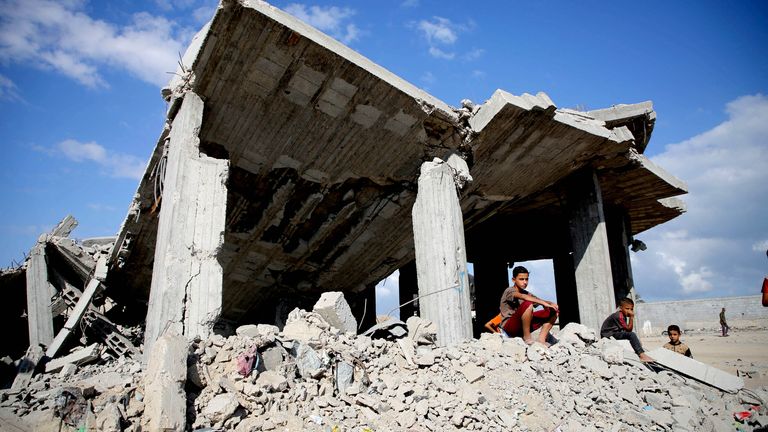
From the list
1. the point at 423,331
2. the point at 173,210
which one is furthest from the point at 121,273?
the point at 423,331

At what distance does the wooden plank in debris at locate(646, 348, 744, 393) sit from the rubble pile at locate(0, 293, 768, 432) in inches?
3.6

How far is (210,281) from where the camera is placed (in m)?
5.43

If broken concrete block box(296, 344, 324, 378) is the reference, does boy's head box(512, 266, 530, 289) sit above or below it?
above

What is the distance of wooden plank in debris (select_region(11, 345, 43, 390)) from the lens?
6336mm

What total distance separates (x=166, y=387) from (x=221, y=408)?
1.37ft

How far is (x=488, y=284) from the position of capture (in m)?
14.5

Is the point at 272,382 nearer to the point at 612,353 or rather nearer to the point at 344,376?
the point at 344,376

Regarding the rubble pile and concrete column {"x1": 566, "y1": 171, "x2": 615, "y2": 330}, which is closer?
the rubble pile

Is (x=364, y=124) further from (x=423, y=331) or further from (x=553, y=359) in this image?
(x=553, y=359)

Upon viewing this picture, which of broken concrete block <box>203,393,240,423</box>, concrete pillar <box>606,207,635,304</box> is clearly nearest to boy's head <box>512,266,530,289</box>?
broken concrete block <box>203,393,240,423</box>

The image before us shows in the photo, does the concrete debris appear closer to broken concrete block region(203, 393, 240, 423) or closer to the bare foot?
broken concrete block region(203, 393, 240, 423)

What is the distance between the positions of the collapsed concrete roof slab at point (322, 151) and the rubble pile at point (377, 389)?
2.76 metres

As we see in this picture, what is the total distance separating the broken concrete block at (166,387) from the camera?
3.54 meters

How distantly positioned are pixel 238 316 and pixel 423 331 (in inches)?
255
